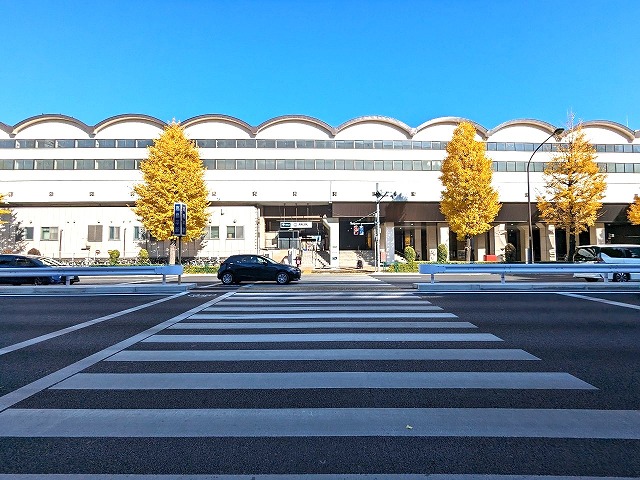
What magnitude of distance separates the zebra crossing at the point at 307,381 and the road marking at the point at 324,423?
1 cm

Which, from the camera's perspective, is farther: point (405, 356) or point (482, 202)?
point (482, 202)

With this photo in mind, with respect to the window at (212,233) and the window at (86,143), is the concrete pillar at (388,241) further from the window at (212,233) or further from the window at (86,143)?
the window at (86,143)

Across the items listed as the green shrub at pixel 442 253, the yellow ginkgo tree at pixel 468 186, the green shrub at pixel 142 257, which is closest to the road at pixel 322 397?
the yellow ginkgo tree at pixel 468 186

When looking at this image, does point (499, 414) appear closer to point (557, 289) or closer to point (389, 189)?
point (557, 289)

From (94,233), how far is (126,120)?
1162cm

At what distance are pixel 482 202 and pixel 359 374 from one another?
29.8 m

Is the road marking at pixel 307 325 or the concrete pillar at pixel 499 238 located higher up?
the concrete pillar at pixel 499 238

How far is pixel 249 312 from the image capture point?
962cm

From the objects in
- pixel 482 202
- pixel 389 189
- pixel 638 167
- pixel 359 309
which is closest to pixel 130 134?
pixel 389 189

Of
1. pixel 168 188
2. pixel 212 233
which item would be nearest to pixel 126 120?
pixel 168 188

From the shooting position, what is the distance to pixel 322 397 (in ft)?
13.8

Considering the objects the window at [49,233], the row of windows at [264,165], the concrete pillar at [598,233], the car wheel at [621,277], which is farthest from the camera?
the concrete pillar at [598,233]

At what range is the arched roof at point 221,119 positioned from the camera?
123 feet

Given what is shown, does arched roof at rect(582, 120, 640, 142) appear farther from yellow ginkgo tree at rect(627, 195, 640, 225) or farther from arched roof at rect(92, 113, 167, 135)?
arched roof at rect(92, 113, 167, 135)
